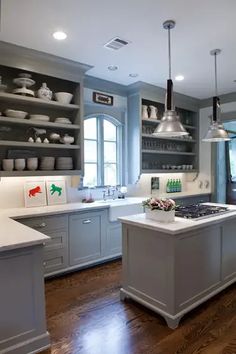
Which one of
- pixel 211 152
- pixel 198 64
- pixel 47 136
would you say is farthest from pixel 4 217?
pixel 211 152

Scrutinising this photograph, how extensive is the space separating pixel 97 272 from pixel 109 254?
1.20ft

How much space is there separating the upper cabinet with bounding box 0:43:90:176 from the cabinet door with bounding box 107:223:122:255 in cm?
96

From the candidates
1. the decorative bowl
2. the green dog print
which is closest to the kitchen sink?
the green dog print

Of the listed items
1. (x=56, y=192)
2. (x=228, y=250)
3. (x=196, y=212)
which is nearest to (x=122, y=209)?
(x=56, y=192)

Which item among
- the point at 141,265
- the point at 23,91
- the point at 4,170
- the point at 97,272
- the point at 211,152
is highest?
the point at 23,91

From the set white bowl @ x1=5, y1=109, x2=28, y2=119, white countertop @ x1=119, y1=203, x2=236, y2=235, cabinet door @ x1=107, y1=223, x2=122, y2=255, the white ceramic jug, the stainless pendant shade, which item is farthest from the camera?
the white ceramic jug

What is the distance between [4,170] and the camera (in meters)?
3.13

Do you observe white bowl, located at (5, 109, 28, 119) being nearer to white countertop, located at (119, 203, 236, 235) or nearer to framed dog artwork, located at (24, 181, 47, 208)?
framed dog artwork, located at (24, 181, 47, 208)

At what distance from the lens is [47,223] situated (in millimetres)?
3127

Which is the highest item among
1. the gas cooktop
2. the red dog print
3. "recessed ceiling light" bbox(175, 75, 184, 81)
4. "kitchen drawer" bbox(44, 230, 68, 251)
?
"recessed ceiling light" bbox(175, 75, 184, 81)

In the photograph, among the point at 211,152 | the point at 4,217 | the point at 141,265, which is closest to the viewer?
the point at 141,265

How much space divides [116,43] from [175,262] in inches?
93.9

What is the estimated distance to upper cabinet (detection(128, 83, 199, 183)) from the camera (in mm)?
4379

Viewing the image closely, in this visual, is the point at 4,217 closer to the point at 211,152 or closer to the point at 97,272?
the point at 97,272
